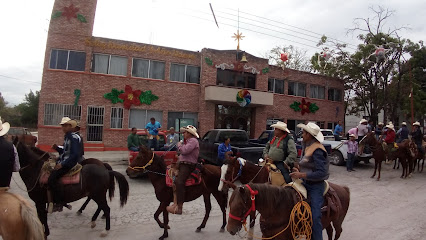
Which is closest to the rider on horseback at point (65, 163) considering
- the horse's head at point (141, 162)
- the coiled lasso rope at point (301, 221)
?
the horse's head at point (141, 162)

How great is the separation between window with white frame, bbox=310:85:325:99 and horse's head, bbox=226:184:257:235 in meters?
23.8

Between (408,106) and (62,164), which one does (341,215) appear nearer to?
(62,164)

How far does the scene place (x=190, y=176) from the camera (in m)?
5.83

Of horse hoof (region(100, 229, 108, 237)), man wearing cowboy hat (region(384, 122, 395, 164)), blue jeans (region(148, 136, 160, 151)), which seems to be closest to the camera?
horse hoof (region(100, 229, 108, 237))

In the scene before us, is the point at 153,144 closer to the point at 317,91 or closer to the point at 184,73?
the point at 184,73

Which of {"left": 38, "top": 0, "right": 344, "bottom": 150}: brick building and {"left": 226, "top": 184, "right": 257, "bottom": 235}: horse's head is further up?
{"left": 38, "top": 0, "right": 344, "bottom": 150}: brick building

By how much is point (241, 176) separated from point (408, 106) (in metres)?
23.3

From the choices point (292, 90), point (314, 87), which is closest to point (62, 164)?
point (292, 90)

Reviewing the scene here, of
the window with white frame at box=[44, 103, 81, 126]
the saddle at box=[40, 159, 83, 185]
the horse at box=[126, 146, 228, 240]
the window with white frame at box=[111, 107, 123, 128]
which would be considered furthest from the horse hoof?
the window with white frame at box=[44, 103, 81, 126]

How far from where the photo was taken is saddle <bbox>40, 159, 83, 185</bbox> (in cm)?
524

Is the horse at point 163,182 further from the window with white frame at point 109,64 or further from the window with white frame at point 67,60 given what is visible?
the window with white frame at point 67,60

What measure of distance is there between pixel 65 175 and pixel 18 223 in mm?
2011

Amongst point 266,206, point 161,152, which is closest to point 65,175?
point 266,206

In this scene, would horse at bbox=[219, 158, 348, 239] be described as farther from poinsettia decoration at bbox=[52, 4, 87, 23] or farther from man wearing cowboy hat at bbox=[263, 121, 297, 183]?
poinsettia decoration at bbox=[52, 4, 87, 23]
